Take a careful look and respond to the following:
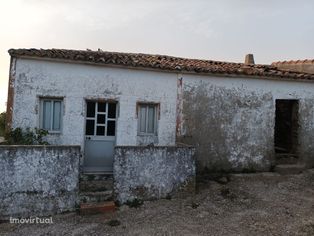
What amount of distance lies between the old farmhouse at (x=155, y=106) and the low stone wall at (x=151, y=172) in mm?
2051

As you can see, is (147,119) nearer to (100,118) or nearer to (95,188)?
(100,118)

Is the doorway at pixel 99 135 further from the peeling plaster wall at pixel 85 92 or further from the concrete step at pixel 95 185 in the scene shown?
the concrete step at pixel 95 185

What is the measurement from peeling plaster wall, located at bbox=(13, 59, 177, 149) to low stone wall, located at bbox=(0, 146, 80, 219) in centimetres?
235

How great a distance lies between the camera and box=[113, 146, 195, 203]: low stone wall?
7906 mm

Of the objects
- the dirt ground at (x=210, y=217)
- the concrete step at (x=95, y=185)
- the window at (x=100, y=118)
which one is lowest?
the dirt ground at (x=210, y=217)

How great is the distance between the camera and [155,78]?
10.4m

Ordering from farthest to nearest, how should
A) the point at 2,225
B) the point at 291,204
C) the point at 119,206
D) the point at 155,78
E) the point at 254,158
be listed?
the point at 254,158 → the point at 155,78 → the point at 291,204 → the point at 119,206 → the point at 2,225

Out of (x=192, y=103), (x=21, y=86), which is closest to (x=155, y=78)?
(x=192, y=103)

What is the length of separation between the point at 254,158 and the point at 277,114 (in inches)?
121

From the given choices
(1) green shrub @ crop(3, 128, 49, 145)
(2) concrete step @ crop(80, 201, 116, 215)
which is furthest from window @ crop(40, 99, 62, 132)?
(2) concrete step @ crop(80, 201, 116, 215)

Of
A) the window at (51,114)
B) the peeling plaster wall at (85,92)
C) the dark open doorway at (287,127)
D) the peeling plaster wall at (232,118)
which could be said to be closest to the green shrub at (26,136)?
the peeling plaster wall at (85,92)

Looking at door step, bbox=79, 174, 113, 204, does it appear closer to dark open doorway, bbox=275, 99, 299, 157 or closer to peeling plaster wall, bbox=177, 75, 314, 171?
peeling plaster wall, bbox=177, 75, 314, 171

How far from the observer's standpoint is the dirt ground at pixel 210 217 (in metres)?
6.68

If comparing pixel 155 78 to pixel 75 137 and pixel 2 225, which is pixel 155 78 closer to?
pixel 75 137
